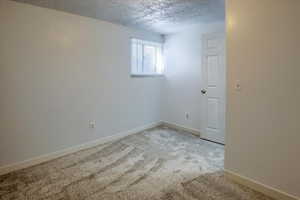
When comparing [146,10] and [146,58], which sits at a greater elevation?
[146,10]

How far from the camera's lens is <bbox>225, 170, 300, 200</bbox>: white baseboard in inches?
77.6

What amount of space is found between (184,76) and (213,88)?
2.69 feet

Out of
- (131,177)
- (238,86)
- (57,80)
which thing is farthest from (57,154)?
(238,86)

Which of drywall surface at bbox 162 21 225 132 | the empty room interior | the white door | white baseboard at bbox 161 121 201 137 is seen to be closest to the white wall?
the empty room interior

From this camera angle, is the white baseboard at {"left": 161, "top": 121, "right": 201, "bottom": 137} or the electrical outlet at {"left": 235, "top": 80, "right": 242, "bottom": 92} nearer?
the electrical outlet at {"left": 235, "top": 80, "right": 242, "bottom": 92}

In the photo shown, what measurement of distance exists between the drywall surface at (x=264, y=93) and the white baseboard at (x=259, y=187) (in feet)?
0.14

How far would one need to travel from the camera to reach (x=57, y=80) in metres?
2.97

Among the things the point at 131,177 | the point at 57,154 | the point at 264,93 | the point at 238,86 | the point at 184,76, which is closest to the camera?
the point at 264,93

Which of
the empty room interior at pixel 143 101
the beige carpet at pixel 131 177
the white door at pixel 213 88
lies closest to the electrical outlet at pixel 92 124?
the empty room interior at pixel 143 101

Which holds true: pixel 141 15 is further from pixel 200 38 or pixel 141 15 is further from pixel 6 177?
pixel 6 177

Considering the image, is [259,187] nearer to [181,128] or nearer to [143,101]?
[181,128]

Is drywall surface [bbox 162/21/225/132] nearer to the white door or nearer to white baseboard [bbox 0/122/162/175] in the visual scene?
the white door

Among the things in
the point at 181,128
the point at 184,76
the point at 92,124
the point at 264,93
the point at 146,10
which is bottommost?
the point at 181,128

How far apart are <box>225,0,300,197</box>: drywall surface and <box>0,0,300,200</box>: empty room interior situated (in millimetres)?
11
